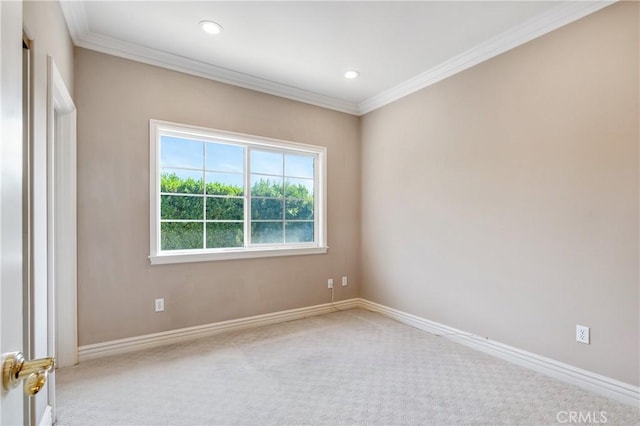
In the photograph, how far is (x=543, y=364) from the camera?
2.44m

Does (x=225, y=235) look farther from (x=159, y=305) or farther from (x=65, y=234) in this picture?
(x=65, y=234)

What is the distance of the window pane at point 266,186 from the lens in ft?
11.8

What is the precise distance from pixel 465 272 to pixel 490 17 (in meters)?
2.12

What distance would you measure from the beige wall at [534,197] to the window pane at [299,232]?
42.5 inches

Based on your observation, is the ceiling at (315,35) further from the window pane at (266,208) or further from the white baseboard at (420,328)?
the white baseboard at (420,328)

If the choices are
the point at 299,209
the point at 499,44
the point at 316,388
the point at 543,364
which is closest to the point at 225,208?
the point at 299,209

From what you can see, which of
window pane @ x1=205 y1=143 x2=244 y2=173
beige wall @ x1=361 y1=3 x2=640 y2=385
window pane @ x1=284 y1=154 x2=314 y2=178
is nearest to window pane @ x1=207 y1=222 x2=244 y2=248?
window pane @ x1=205 y1=143 x2=244 y2=173

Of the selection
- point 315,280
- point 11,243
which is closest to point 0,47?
point 11,243

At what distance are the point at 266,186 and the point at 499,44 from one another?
2.59 m

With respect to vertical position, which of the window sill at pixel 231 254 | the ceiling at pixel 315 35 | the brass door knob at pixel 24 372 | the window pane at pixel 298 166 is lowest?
the window sill at pixel 231 254

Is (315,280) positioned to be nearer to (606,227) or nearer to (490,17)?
(606,227)

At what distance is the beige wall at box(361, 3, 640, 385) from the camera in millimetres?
2092

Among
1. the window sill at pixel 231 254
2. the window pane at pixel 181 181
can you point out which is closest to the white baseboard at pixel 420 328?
the window sill at pixel 231 254

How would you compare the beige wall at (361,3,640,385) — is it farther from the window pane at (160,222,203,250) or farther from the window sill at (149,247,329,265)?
the window pane at (160,222,203,250)
